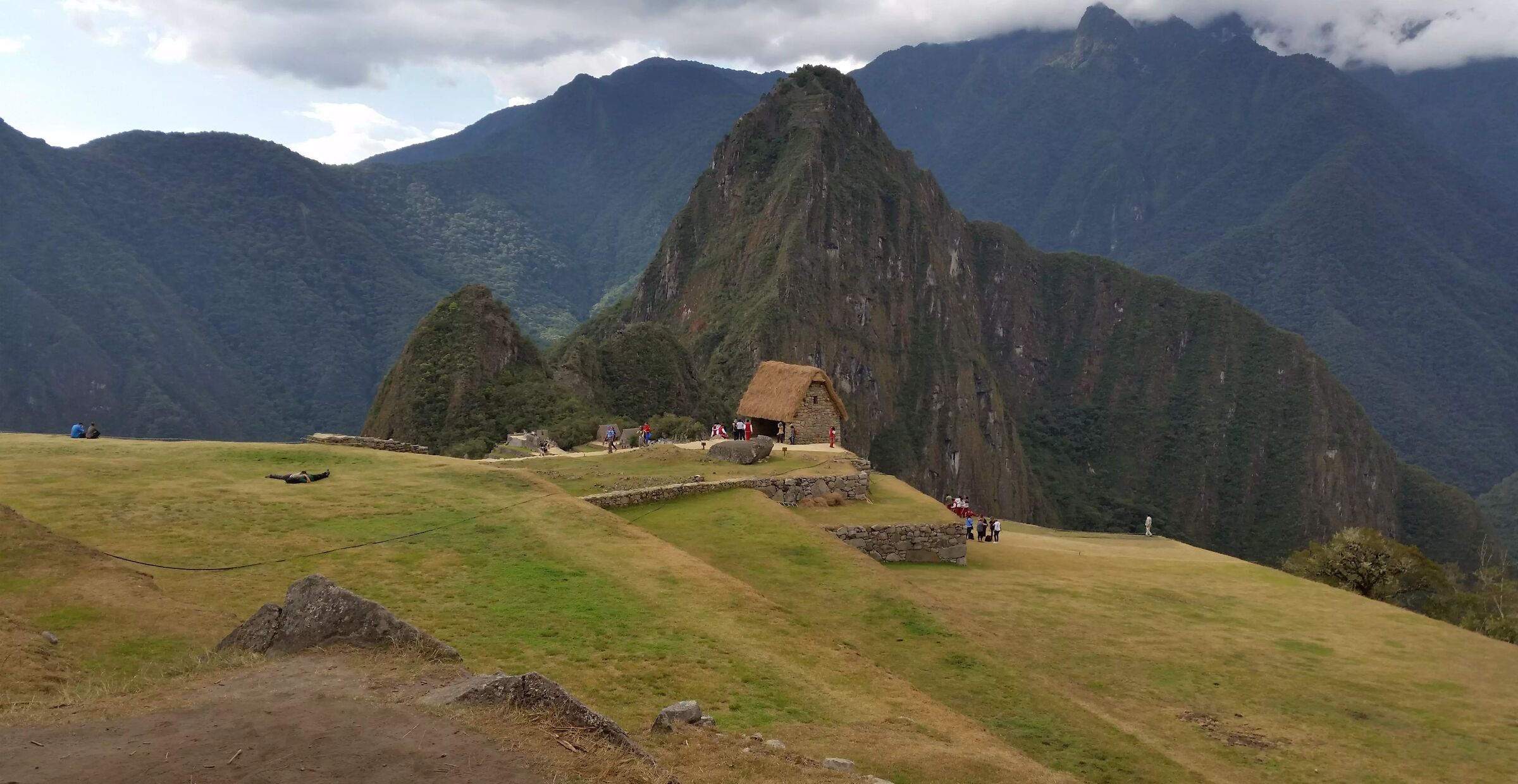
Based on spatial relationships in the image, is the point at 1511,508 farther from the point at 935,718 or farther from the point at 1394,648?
the point at 935,718

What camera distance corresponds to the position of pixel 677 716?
10445mm

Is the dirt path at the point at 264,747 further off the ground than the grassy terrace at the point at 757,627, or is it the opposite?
the dirt path at the point at 264,747

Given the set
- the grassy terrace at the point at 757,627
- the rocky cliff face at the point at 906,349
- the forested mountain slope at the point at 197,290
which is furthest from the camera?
the rocky cliff face at the point at 906,349

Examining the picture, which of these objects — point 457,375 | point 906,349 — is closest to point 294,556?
point 457,375

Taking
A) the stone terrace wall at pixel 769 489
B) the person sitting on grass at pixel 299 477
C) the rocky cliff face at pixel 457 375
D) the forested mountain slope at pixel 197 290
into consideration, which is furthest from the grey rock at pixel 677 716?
the forested mountain slope at pixel 197 290

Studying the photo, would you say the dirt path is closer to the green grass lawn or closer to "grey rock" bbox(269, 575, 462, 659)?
"grey rock" bbox(269, 575, 462, 659)

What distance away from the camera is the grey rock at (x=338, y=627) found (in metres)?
10.4

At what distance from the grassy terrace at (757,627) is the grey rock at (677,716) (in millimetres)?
575

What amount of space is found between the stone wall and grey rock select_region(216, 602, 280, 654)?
669 inches

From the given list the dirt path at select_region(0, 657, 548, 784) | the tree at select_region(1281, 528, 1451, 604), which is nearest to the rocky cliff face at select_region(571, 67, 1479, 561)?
the tree at select_region(1281, 528, 1451, 604)

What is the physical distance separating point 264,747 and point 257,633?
137 inches

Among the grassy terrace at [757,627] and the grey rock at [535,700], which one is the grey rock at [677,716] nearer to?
the grassy terrace at [757,627]

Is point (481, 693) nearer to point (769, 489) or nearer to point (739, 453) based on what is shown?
point (769, 489)

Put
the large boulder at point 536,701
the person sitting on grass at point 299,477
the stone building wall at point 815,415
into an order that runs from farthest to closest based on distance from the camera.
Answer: the stone building wall at point 815,415 → the person sitting on grass at point 299,477 → the large boulder at point 536,701
